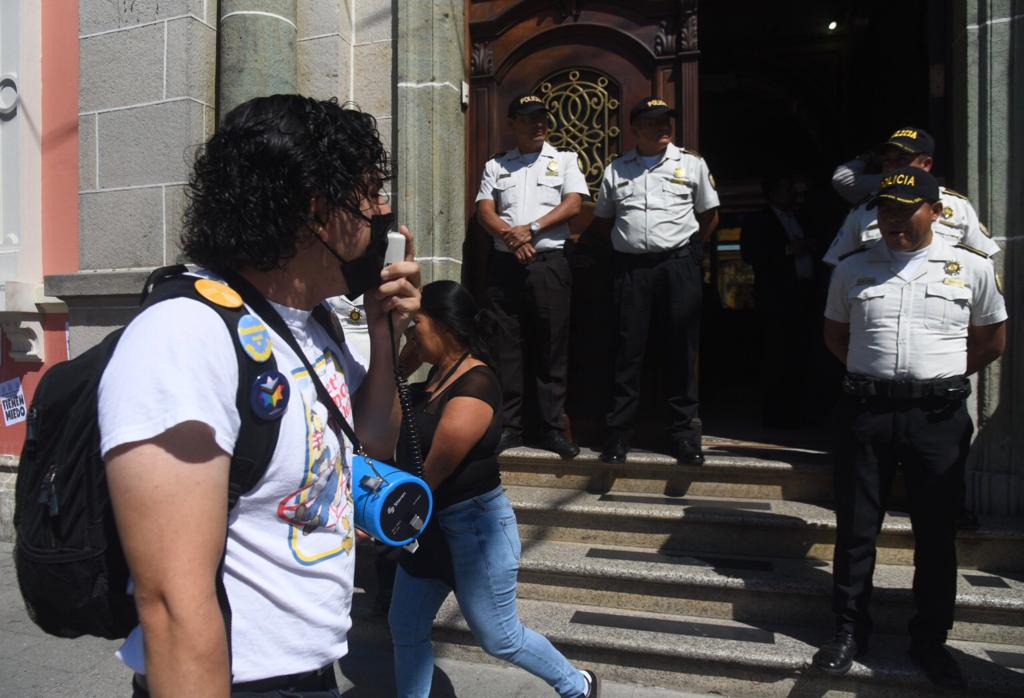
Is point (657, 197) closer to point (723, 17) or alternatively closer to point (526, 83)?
point (526, 83)

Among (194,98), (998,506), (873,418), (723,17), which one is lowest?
(998,506)

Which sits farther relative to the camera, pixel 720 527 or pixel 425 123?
pixel 425 123

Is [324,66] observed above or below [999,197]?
above

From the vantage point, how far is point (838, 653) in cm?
322

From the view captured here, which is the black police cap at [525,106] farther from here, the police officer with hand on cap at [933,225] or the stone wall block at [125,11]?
the stone wall block at [125,11]

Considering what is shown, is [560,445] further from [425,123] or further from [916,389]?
[425,123]

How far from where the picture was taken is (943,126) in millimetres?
4688

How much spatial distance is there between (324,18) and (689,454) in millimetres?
4107

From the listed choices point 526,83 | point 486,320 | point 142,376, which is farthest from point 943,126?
point 142,376

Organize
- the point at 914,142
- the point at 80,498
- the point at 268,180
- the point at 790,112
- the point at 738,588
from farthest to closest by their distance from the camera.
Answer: the point at 790,112 < the point at 914,142 < the point at 738,588 < the point at 268,180 < the point at 80,498

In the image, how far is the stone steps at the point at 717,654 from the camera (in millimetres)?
3213

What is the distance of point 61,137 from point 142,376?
236 inches

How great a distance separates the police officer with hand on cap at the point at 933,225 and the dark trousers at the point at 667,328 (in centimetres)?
87

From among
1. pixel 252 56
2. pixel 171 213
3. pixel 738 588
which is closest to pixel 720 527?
pixel 738 588
